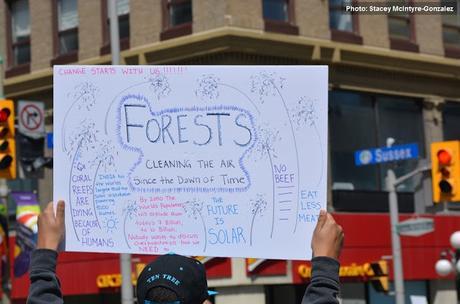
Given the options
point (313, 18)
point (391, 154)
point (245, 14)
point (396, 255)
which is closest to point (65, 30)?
point (245, 14)

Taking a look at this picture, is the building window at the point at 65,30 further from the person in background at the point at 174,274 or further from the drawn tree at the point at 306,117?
the person in background at the point at 174,274

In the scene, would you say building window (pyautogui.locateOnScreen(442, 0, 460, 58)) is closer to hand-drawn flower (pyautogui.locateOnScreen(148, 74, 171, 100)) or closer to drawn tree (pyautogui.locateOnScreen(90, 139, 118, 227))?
hand-drawn flower (pyautogui.locateOnScreen(148, 74, 171, 100))

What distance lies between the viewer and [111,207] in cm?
423

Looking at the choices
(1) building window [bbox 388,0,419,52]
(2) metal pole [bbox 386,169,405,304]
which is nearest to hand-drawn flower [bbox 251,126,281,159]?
(2) metal pole [bbox 386,169,405,304]

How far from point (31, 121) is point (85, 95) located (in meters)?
13.7

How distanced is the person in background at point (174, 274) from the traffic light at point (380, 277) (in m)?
17.8

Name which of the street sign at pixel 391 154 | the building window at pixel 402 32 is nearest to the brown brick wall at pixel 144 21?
the street sign at pixel 391 154

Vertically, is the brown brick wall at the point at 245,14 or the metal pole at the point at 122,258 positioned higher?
the brown brick wall at the point at 245,14

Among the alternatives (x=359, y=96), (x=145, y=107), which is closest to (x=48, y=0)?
(x=359, y=96)

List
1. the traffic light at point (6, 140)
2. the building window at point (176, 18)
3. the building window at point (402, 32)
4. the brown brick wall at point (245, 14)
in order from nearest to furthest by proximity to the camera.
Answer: the traffic light at point (6, 140)
the brown brick wall at point (245, 14)
the building window at point (176, 18)
the building window at point (402, 32)

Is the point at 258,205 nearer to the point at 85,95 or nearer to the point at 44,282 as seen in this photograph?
the point at 85,95

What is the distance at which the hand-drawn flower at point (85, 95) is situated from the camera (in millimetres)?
4336

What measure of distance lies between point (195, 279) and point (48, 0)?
877 inches

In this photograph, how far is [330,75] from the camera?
866 inches
